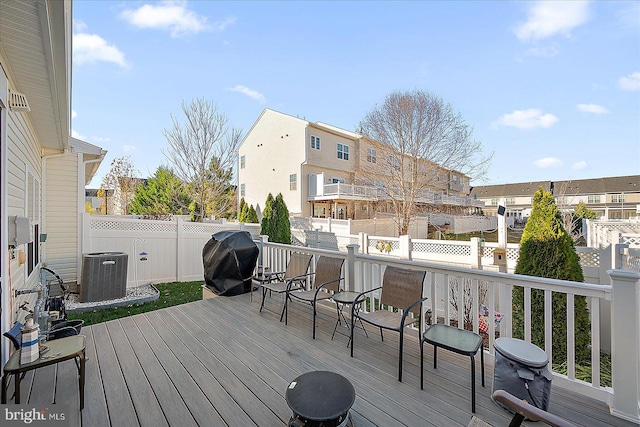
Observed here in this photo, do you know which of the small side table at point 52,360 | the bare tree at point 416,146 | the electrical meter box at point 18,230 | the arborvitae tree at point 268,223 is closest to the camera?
the small side table at point 52,360

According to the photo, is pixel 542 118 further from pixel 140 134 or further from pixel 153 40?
pixel 140 134

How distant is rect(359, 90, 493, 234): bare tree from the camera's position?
43.7 feet

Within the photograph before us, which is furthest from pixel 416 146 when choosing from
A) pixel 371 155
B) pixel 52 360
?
pixel 52 360

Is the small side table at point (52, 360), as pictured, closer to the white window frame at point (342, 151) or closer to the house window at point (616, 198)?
the white window frame at point (342, 151)

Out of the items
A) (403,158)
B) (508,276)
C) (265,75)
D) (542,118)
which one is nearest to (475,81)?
(403,158)

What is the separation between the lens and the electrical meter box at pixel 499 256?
8.41 m

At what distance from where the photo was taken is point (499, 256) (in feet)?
27.9

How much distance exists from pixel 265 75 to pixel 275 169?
659cm

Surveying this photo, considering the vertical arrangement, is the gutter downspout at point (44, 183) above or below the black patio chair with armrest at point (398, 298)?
above

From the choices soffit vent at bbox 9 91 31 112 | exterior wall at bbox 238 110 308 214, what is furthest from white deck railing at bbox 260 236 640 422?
exterior wall at bbox 238 110 308 214

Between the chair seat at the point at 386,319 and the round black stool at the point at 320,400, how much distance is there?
2.88 feet

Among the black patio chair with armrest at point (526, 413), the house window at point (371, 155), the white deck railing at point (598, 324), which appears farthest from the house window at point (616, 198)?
the black patio chair with armrest at point (526, 413)

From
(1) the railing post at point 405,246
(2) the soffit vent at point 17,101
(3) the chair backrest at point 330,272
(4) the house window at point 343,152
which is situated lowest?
(1) the railing post at point 405,246

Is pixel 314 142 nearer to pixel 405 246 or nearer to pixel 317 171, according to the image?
pixel 317 171
